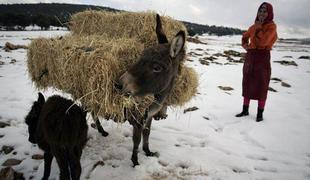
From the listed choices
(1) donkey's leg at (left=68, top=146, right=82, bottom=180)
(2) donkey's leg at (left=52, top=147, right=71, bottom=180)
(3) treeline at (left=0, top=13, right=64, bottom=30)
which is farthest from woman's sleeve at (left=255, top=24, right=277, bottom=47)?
(3) treeline at (left=0, top=13, right=64, bottom=30)

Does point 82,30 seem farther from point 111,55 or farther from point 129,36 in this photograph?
point 111,55

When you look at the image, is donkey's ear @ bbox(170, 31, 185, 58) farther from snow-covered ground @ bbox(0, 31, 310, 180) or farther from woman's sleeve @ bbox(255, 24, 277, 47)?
woman's sleeve @ bbox(255, 24, 277, 47)

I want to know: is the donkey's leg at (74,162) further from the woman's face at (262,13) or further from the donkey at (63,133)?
the woman's face at (262,13)

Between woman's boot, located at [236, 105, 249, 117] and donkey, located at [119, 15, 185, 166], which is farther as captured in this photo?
woman's boot, located at [236, 105, 249, 117]

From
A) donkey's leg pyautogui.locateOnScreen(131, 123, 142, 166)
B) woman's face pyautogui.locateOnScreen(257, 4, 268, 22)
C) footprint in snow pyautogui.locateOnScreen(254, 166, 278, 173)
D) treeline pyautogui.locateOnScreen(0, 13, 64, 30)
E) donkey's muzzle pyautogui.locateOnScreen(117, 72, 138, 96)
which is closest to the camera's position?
donkey's muzzle pyautogui.locateOnScreen(117, 72, 138, 96)

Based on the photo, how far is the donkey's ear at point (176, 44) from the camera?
2.91m

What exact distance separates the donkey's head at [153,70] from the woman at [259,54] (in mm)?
3275

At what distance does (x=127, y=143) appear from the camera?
4.60 m

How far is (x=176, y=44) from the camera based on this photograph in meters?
3.02

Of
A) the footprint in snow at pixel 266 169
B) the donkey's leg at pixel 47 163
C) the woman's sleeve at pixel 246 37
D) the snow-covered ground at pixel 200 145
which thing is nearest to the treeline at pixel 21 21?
the snow-covered ground at pixel 200 145

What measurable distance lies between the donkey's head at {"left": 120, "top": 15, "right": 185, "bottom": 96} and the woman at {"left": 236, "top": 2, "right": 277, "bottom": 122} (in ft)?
10.7

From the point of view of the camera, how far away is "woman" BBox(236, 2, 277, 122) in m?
5.51

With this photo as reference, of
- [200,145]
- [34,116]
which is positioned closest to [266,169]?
[200,145]

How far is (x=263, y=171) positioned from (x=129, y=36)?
10.4 ft
